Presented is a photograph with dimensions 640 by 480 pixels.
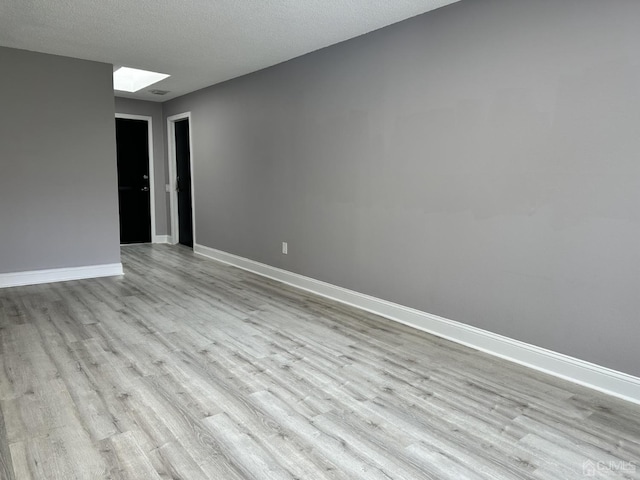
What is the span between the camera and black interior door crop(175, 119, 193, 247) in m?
7.49

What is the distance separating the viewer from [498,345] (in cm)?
309

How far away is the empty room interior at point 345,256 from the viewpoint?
2.12 meters

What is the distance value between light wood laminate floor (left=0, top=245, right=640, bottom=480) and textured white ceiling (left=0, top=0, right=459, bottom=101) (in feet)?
8.18

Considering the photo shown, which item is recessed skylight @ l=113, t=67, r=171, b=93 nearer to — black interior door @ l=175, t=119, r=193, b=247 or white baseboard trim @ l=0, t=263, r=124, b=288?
black interior door @ l=175, t=119, r=193, b=247

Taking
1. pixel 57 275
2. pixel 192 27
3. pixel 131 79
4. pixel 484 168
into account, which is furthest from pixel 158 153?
pixel 484 168

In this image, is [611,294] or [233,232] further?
[233,232]

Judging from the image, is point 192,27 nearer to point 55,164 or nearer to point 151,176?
point 55,164

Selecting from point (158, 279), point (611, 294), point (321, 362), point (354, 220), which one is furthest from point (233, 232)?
point (611, 294)

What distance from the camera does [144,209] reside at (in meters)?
7.94

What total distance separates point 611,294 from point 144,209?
7.26 m

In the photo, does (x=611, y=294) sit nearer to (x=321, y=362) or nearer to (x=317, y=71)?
(x=321, y=362)

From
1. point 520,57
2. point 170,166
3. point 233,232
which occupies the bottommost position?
point 233,232

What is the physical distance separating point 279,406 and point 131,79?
6129mm
